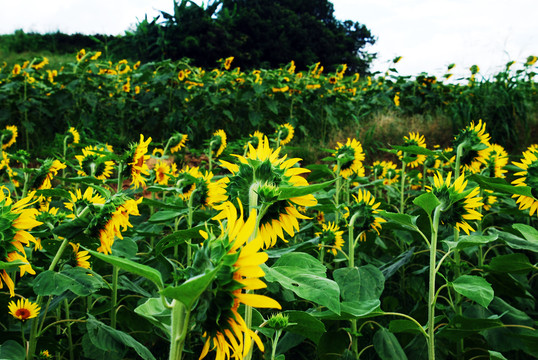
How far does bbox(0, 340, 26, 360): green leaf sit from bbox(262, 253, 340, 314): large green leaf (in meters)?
0.61

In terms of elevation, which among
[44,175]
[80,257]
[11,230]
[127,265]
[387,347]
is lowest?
[387,347]

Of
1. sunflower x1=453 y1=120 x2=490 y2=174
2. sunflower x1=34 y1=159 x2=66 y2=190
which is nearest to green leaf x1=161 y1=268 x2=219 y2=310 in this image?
sunflower x1=453 y1=120 x2=490 y2=174

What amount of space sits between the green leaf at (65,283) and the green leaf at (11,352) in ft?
0.40

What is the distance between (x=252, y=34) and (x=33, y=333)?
14240 mm

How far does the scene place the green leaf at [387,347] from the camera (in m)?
1.20

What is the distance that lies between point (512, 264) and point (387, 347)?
Result: 0.43 metres

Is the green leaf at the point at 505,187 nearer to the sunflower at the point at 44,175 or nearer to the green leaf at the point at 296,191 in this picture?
the green leaf at the point at 296,191

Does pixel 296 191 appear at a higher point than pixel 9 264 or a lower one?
higher

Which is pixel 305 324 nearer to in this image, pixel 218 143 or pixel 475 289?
pixel 475 289

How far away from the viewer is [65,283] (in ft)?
3.38

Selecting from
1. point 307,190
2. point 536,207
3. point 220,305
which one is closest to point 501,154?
point 536,207

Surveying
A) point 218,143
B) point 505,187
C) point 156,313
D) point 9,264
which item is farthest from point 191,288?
point 218,143

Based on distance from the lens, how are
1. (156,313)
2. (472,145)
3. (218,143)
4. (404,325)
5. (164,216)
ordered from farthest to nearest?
(218,143), (472,145), (164,216), (404,325), (156,313)

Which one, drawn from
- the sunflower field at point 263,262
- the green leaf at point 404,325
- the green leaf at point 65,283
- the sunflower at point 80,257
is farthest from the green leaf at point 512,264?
the sunflower at point 80,257
